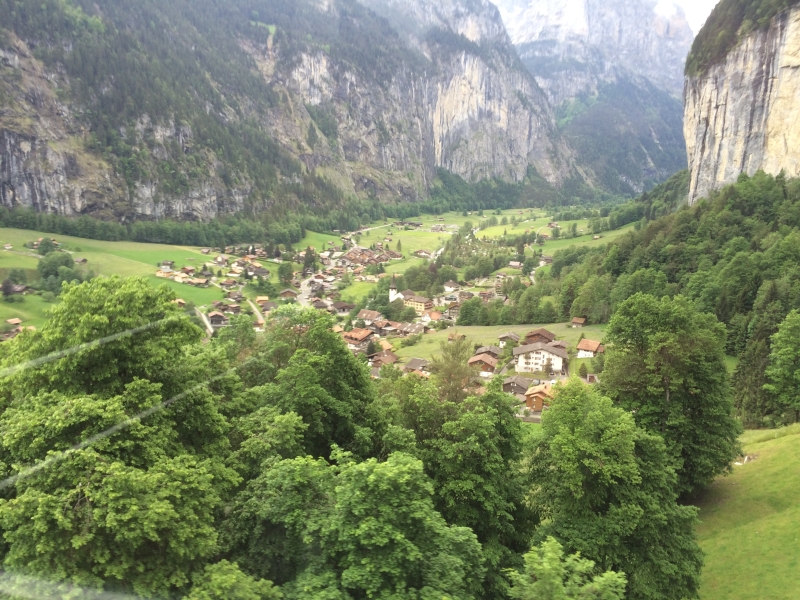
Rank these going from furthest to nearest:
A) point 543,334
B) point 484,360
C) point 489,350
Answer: point 543,334, point 489,350, point 484,360

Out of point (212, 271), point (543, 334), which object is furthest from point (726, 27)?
point (212, 271)

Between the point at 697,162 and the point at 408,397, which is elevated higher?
the point at 697,162

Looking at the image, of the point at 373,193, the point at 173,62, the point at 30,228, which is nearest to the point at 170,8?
the point at 173,62

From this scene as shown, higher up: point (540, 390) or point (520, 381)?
point (540, 390)

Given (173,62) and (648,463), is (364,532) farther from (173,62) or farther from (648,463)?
(173,62)

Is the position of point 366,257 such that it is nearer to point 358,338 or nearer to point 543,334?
point 358,338

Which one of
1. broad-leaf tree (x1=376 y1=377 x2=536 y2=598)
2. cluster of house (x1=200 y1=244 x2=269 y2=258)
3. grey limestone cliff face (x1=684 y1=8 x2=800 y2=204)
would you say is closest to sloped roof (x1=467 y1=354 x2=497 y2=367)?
broad-leaf tree (x1=376 y1=377 x2=536 y2=598)
